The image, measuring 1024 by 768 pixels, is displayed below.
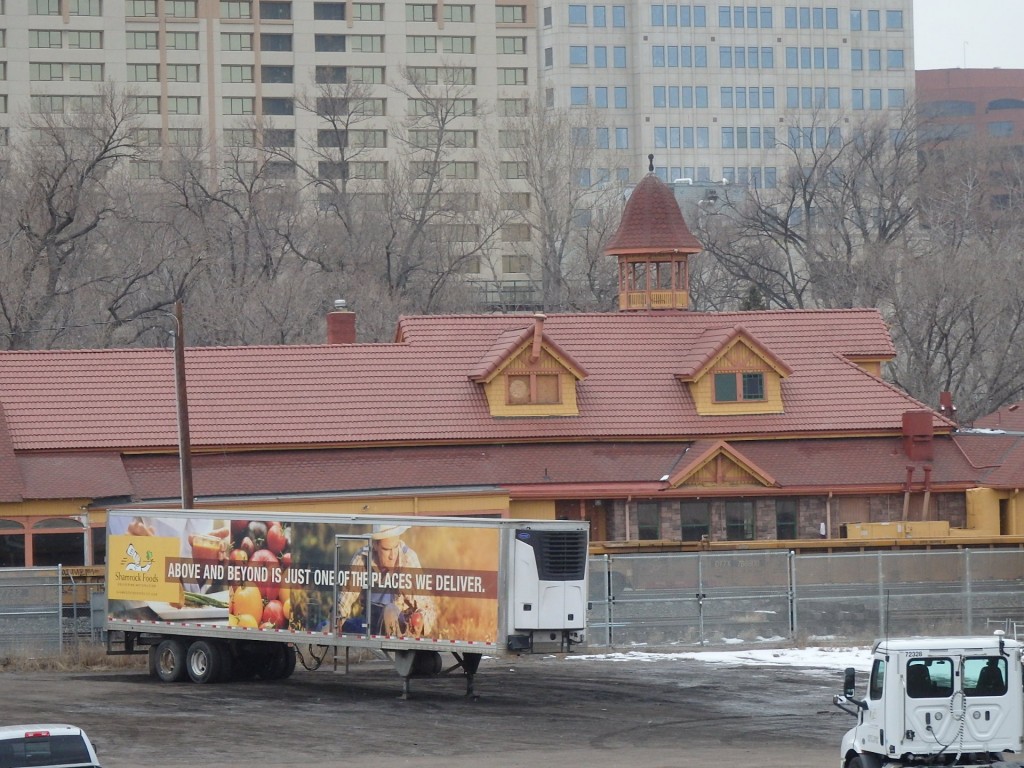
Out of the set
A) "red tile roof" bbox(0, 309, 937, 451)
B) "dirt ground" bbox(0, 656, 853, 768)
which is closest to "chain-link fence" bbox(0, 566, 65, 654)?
"dirt ground" bbox(0, 656, 853, 768)

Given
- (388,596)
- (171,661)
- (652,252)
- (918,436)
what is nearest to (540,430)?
(652,252)

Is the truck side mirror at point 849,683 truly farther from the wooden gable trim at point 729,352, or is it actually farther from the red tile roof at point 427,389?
the wooden gable trim at point 729,352

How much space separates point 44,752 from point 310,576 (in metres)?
14.3

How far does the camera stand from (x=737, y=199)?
469 ft

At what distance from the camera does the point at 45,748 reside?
1892 centimetres

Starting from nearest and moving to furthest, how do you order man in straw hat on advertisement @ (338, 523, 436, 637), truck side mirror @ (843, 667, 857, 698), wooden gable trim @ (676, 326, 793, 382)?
1. truck side mirror @ (843, 667, 857, 698)
2. man in straw hat on advertisement @ (338, 523, 436, 637)
3. wooden gable trim @ (676, 326, 793, 382)

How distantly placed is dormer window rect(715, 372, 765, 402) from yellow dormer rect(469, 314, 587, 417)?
398cm

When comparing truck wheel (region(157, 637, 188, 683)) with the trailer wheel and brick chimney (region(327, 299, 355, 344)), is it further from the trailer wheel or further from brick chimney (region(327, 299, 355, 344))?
brick chimney (region(327, 299, 355, 344))

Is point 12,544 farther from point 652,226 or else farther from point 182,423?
point 652,226

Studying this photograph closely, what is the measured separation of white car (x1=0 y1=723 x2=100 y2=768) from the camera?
739 inches

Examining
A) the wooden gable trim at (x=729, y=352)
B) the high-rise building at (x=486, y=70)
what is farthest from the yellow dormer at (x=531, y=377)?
the high-rise building at (x=486, y=70)

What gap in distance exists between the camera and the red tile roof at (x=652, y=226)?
59031mm

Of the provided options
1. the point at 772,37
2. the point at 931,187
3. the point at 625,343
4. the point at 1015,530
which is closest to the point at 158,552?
the point at 625,343

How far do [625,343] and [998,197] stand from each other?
109m
